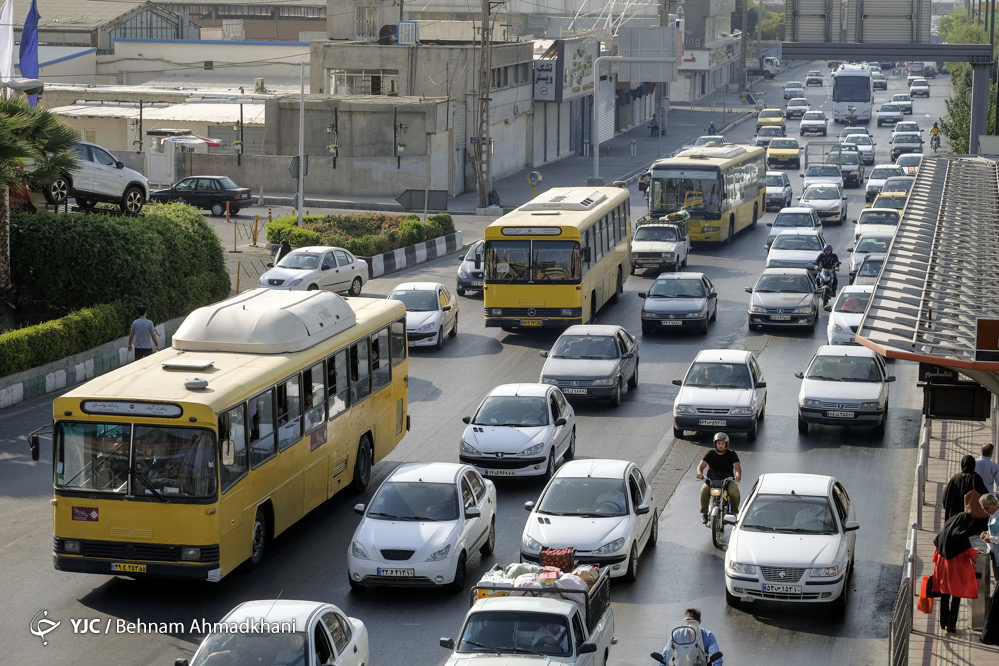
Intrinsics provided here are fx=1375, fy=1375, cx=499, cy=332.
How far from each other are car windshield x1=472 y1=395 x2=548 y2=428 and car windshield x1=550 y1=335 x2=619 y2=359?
481 centimetres

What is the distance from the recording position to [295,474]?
60.1ft

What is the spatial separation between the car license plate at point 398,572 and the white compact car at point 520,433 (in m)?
5.17

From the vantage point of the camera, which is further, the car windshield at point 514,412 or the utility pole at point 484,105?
the utility pole at point 484,105

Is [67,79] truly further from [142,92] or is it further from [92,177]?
[92,177]

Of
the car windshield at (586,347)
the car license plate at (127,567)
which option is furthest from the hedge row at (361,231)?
the car license plate at (127,567)

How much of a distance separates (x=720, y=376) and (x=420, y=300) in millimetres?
9734

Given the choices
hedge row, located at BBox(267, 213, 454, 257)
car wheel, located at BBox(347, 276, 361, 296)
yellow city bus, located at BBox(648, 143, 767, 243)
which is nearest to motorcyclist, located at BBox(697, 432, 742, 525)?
car wheel, located at BBox(347, 276, 361, 296)

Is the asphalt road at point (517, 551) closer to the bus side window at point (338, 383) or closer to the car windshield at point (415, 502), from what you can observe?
the car windshield at point (415, 502)

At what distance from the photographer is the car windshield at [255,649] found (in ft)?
39.5

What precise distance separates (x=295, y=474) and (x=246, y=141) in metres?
47.8

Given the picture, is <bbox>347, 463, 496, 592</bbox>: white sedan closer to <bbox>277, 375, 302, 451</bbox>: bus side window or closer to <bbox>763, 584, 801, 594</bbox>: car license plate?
<bbox>277, 375, 302, 451</bbox>: bus side window

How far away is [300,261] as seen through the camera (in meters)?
37.1

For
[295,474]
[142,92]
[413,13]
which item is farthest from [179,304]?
[413,13]

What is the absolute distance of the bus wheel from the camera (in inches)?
829
